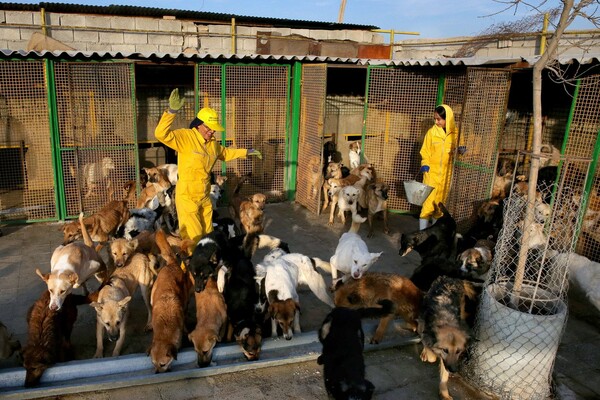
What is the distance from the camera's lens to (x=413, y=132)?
1035cm

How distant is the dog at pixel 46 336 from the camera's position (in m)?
4.20

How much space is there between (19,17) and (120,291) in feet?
30.3

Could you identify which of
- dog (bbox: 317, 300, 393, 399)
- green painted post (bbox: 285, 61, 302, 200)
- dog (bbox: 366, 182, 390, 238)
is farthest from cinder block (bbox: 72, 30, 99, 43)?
dog (bbox: 317, 300, 393, 399)

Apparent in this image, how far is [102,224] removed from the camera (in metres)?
7.41

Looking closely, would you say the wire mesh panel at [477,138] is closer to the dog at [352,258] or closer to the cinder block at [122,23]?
the dog at [352,258]

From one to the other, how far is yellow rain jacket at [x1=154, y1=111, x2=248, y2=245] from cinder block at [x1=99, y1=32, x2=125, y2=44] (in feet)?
23.4

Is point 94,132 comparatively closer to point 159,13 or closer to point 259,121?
point 259,121

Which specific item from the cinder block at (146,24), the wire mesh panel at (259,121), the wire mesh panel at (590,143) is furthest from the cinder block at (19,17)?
the wire mesh panel at (590,143)

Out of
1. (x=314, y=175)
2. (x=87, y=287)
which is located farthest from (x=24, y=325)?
(x=314, y=175)

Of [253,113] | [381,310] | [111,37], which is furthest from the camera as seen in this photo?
[111,37]

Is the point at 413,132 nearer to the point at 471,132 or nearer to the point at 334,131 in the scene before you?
the point at 471,132

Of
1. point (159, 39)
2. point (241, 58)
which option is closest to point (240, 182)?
point (241, 58)

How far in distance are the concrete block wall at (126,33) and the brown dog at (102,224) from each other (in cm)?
590

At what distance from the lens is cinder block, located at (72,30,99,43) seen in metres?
11.5
